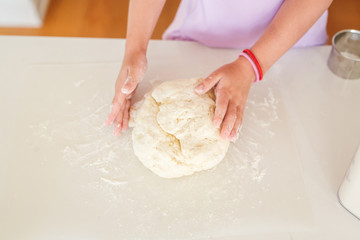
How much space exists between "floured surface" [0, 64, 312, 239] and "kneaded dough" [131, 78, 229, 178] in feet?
Answer: 0.25

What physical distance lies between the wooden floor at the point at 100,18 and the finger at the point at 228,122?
56.9 inches

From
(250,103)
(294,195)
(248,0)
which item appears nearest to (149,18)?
(248,0)

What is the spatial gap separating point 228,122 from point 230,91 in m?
0.11

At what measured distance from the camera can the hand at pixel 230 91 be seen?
1006mm

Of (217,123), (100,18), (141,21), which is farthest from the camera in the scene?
(100,18)

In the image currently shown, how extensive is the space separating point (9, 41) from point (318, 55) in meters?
1.22

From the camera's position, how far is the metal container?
1197 mm

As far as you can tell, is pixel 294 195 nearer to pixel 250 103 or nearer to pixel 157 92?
pixel 250 103

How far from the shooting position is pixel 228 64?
1104 mm

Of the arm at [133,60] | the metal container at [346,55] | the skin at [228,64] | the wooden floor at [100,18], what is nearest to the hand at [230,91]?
the skin at [228,64]

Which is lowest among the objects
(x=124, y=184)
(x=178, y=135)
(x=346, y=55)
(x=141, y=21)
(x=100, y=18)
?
(x=100, y=18)

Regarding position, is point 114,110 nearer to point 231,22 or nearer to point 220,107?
point 220,107

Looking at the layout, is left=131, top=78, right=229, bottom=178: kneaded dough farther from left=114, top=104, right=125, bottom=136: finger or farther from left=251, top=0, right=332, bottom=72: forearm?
left=251, top=0, right=332, bottom=72: forearm

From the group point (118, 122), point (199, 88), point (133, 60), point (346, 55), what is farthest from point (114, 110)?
point (346, 55)
